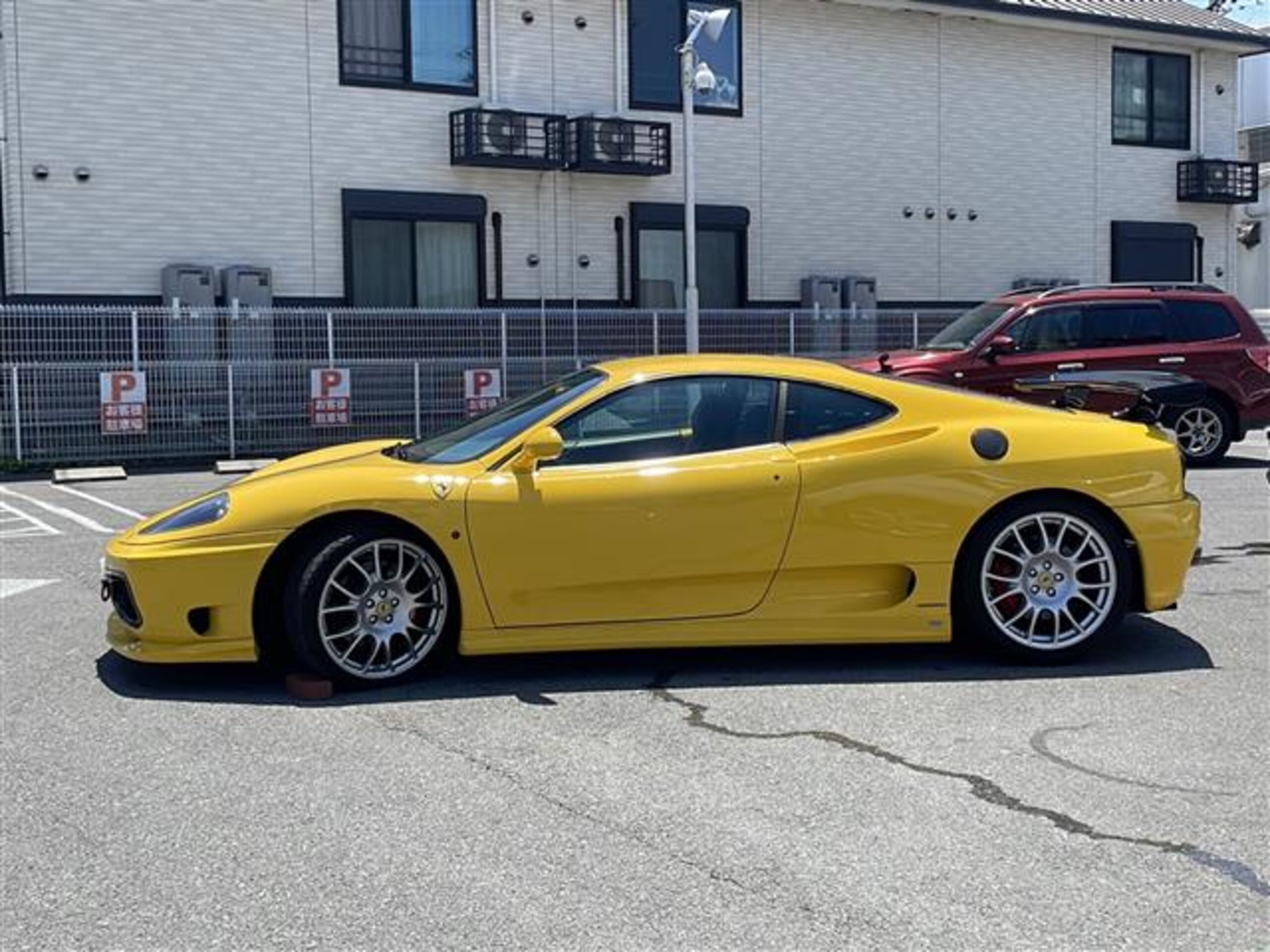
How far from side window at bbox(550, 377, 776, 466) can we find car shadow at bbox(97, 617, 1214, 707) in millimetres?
933

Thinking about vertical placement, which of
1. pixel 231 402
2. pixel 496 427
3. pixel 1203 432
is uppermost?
pixel 496 427

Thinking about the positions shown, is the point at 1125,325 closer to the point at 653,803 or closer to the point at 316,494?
the point at 316,494

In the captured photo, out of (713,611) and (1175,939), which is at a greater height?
(713,611)

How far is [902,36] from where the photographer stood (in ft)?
74.4

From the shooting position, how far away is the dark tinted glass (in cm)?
2056

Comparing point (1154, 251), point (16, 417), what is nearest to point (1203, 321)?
point (1154, 251)

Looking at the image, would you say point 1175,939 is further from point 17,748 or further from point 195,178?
point 195,178

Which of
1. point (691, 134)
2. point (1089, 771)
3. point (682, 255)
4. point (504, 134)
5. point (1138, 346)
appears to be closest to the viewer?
point (1089, 771)

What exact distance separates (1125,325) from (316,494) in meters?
10.5

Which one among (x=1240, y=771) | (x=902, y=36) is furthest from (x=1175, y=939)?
(x=902, y=36)

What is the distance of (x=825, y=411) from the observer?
607cm

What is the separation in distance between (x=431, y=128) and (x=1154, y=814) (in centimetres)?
1648

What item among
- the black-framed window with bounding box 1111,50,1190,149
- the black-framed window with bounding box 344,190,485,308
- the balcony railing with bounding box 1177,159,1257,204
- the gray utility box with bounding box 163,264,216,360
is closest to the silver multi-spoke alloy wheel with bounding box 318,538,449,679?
the gray utility box with bounding box 163,264,216,360

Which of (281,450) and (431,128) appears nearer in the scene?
(281,450)
